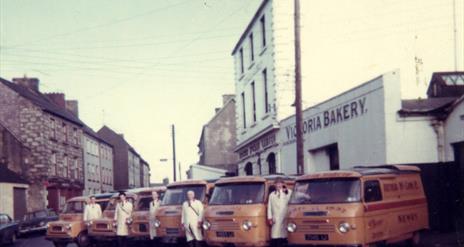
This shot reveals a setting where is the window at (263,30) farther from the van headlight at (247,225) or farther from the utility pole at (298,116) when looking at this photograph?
the van headlight at (247,225)

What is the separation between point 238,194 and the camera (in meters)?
14.7

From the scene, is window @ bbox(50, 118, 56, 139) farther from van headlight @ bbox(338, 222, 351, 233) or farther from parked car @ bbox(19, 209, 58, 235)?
van headlight @ bbox(338, 222, 351, 233)

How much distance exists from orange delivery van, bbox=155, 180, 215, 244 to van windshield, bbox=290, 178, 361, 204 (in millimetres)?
3738

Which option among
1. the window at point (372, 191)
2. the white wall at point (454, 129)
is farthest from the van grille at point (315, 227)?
the white wall at point (454, 129)

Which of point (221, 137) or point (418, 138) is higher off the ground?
point (221, 137)

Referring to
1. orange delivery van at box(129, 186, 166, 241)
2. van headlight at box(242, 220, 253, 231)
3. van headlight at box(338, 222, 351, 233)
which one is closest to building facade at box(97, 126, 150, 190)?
orange delivery van at box(129, 186, 166, 241)

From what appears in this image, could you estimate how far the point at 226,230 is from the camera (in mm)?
14172

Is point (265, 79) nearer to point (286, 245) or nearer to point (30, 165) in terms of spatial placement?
point (286, 245)

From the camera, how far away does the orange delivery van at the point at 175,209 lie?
1633 centimetres

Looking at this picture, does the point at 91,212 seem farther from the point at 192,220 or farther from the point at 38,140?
the point at 38,140

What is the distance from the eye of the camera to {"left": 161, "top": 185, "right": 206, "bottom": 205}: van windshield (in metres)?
16.4

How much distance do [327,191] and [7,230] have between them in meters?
17.6

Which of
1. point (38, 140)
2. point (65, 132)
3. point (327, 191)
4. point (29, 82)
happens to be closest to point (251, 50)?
point (38, 140)

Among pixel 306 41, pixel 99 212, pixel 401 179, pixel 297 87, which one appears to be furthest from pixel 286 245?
pixel 306 41
